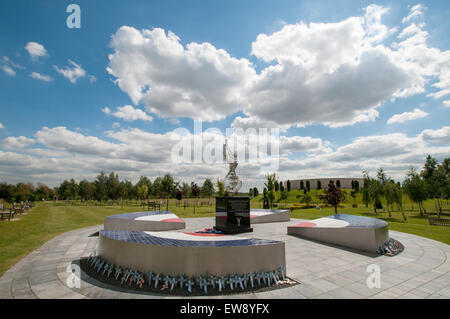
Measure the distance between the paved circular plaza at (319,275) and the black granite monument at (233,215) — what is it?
159 inches

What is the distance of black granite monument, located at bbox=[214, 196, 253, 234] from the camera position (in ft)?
42.7

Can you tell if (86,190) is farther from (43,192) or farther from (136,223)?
(136,223)

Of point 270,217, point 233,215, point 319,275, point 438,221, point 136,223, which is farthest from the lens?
point 270,217

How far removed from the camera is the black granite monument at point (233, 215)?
A: 1301 cm

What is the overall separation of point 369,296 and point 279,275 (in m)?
2.21

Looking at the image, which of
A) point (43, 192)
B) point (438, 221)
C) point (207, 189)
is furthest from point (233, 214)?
point (43, 192)

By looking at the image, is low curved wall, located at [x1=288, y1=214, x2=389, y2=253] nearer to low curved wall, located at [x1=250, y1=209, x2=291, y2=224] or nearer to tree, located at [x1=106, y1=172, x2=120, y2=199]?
low curved wall, located at [x1=250, y1=209, x2=291, y2=224]

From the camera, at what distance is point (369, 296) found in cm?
504

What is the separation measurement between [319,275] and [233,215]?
7154mm

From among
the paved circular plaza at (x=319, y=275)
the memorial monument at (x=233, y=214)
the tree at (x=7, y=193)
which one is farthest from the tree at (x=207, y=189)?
the paved circular plaza at (x=319, y=275)

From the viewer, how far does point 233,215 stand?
13.1 meters
